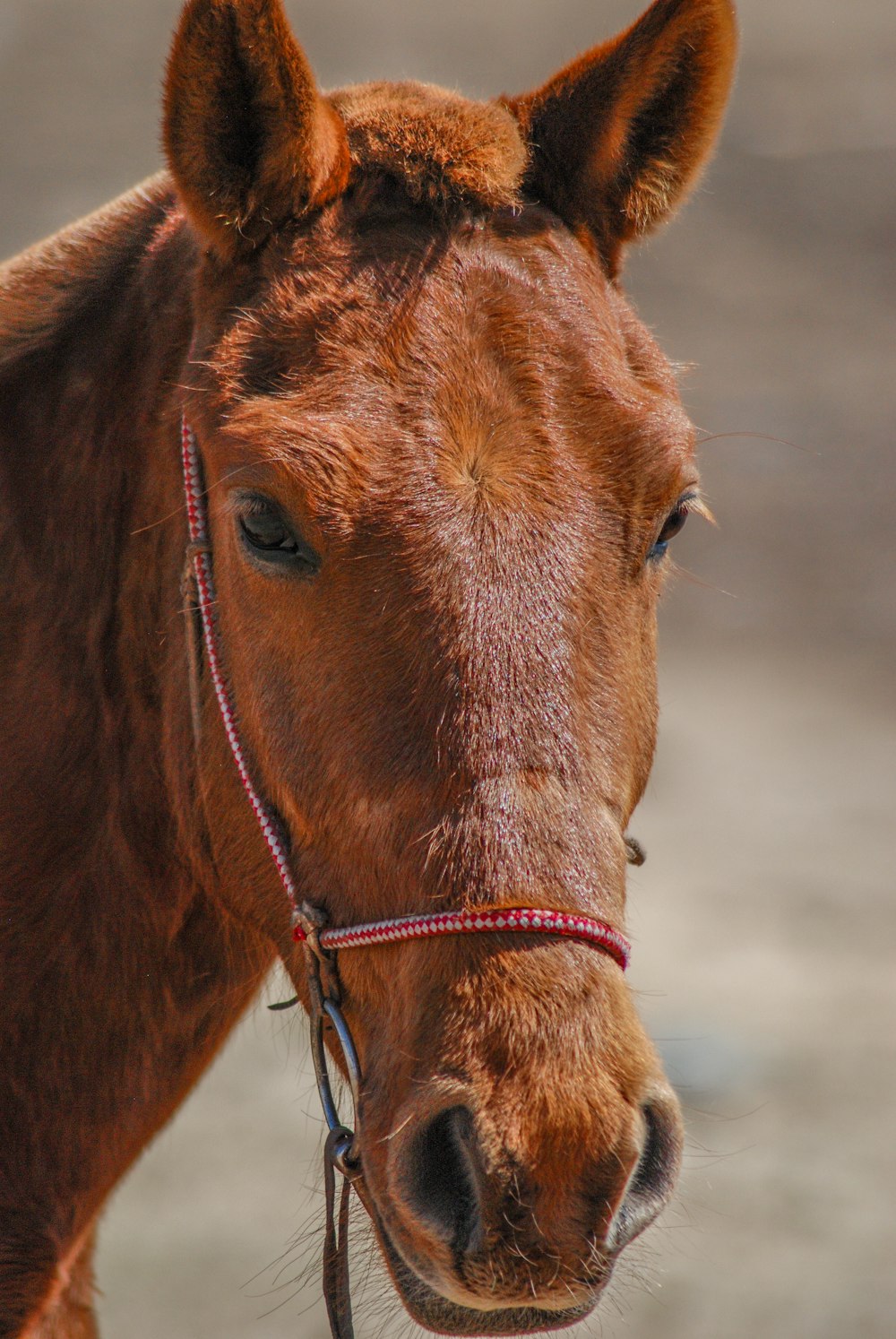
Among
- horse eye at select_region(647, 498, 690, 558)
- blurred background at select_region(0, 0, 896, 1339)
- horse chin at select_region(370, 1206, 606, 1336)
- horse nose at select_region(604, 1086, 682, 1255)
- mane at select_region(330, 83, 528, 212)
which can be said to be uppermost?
mane at select_region(330, 83, 528, 212)

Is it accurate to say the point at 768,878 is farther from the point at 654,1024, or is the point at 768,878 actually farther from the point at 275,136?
the point at 275,136

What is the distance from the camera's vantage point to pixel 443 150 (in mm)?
2277

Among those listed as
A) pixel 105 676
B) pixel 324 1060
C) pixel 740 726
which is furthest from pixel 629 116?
pixel 740 726

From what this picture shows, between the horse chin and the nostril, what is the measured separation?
110 mm

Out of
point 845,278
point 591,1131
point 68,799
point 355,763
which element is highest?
point 355,763

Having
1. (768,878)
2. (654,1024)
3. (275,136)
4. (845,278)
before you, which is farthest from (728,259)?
(275,136)

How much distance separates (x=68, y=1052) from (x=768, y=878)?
685cm

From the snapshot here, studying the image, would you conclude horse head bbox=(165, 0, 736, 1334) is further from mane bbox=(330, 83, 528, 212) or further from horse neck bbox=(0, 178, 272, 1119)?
horse neck bbox=(0, 178, 272, 1119)

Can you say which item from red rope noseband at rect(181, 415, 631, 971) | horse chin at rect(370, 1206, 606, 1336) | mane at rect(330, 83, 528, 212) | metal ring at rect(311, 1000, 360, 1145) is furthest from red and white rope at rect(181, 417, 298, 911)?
horse chin at rect(370, 1206, 606, 1336)

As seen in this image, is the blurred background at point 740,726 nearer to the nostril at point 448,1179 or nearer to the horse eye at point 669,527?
the horse eye at point 669,527

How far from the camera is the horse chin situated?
1700mm

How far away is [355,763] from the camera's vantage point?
192cm

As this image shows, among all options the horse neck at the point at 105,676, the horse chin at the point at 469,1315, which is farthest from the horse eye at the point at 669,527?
the horse chin at the point at 469,1315

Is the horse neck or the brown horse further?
the horse neck
